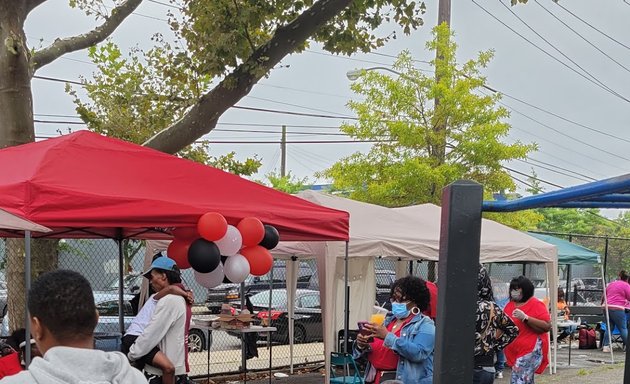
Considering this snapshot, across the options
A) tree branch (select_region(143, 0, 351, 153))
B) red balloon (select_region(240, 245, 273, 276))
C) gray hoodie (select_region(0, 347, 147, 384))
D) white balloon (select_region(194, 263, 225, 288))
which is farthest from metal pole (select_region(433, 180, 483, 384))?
tree branch (select_region(143, 0, 351, 153))

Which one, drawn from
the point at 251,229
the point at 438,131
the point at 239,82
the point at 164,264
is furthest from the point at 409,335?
the point at 438,131

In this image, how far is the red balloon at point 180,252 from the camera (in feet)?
24.3

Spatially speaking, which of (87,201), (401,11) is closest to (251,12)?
Answer: (401,11)

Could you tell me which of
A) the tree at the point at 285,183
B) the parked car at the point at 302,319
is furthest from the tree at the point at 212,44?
the tree at the point at 285,183

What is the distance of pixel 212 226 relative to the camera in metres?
7.01

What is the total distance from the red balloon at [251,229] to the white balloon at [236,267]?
0.57ft

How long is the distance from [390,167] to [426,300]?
43.5 feet

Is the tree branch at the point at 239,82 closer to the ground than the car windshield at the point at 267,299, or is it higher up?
higher up

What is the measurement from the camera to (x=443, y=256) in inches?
91.7

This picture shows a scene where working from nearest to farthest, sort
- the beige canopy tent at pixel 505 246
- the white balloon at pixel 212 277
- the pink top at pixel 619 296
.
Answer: the white balloon at pixel 212 277 → the beige canopy tent at pixel 505 246 → the pink top at pixel 619 296

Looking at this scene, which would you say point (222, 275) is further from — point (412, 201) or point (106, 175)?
point (412, 201)

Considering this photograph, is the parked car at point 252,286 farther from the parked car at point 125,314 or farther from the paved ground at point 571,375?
the paved ground at point 571,375

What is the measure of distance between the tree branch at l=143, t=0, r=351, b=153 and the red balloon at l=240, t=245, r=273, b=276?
2.54 metres

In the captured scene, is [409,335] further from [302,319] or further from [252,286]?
[252,286]
